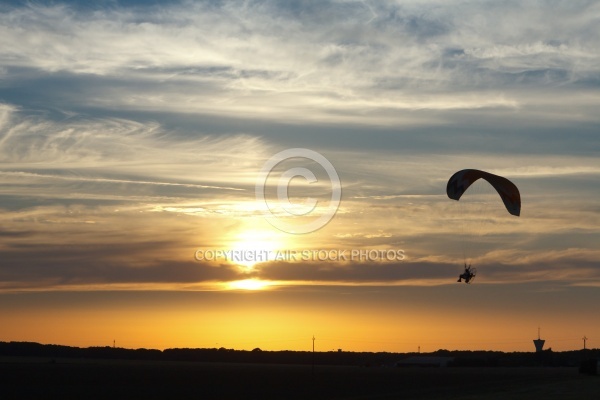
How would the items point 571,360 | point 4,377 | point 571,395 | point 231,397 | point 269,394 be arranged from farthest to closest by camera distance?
1. point 571,360
2. point 4,377
3. point 269,394
4. point 231,397
5. point 571,395

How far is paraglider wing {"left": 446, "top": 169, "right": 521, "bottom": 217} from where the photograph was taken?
203ft

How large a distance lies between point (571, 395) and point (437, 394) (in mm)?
10269

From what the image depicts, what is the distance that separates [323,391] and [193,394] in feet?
34.7

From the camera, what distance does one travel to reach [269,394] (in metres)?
64.4

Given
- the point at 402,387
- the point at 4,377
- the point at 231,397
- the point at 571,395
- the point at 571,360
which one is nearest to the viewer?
the point at 571,395

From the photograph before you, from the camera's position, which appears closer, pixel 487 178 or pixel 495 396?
pixel 495 396

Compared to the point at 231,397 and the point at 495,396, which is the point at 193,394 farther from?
the point at 495,396

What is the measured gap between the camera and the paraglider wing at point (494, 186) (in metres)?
61.9

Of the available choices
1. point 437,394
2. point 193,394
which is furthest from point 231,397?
point 437,394

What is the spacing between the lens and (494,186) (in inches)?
2485

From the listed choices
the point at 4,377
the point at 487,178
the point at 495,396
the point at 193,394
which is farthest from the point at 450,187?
the point at 4,377

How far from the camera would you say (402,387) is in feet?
247

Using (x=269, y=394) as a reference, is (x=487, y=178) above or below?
above

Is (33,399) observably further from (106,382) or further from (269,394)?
(106,382)
